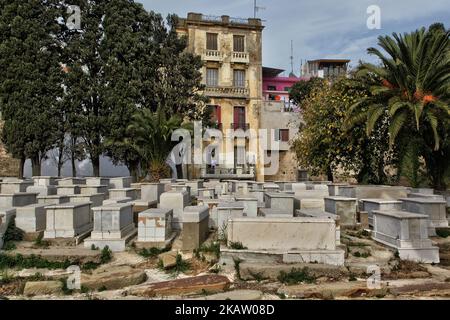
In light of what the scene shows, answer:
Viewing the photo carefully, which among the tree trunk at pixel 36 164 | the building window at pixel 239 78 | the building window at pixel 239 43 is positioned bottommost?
the tree trunk at pixel 36 164

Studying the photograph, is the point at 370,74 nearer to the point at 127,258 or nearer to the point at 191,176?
the point at 127,258

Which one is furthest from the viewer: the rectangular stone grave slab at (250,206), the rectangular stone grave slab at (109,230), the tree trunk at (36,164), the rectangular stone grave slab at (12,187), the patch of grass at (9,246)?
the tree trunk at (36,164)

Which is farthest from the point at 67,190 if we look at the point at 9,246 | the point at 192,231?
the point at 192,231

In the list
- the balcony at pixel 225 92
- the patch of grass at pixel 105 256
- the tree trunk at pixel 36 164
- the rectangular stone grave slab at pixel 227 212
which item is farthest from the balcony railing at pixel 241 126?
the patch of grass at pixel 105 256

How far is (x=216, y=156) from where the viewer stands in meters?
33.7

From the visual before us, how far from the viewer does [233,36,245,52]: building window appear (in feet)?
113

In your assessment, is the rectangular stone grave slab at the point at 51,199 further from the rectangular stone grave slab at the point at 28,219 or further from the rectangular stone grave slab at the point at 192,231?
the rectangular stone grave slab at the point at 192,231

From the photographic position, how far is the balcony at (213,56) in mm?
33719

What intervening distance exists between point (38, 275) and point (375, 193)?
11045 millimetres

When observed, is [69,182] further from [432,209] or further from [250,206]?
[432,209]

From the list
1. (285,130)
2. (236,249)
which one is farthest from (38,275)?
(285,130)

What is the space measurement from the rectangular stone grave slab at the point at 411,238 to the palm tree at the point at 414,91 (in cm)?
714

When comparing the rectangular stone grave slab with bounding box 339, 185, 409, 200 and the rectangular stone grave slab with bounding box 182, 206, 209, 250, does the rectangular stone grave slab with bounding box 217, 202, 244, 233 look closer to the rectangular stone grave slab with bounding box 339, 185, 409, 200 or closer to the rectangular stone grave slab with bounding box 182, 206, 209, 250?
the rectangular stone grave slab with bounding box 182, 206, 209, 250

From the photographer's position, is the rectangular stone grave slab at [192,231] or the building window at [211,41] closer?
the rectangular stone grave slab at [192,231]
